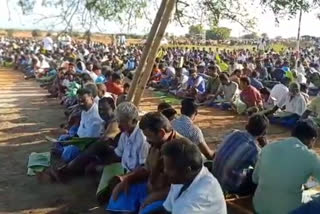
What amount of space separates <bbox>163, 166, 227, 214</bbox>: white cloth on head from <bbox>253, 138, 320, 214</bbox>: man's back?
48.4 inches

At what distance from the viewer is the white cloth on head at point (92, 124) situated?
7062 millimetres

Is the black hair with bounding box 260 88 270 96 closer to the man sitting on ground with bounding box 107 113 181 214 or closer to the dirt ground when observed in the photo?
the dirt ground

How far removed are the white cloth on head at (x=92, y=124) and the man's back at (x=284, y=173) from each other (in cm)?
322

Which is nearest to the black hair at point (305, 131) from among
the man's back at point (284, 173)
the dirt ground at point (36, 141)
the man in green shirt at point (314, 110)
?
the man's back at point (284, 173)

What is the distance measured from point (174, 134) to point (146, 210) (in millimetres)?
761

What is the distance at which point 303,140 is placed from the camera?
4332 mm

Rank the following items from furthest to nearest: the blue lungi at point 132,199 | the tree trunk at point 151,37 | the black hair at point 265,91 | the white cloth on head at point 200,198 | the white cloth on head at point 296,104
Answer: the black hair at point 265,91 < the white cloth on head at point 296,104 < the tree trunk at point 151,37 < the blue lungi at point 132,199 < the white cloth on head at point 200,198

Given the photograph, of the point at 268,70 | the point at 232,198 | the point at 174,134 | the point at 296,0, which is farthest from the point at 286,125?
the point at 268,70

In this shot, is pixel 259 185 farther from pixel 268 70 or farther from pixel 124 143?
pixel 268 70

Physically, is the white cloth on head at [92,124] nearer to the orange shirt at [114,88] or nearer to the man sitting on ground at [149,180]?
the man sitting on ground at [149,180]

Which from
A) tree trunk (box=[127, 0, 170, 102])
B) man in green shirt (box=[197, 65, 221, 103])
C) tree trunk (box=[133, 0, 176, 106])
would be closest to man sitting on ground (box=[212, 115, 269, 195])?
tree trunk (box=[133, 0, 176, 106])

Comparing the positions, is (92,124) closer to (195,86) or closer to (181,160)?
(181,160)

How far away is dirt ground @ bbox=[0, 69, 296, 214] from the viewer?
19.4ft

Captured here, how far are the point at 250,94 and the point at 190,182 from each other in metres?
8.96
